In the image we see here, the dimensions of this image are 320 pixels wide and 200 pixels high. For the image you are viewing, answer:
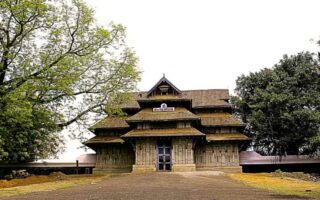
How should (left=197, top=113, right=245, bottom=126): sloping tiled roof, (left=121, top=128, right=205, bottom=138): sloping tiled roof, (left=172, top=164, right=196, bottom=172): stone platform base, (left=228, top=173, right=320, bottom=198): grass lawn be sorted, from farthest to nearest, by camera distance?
(left=197, top=113, right=245, bottom=126): sloping tiled roof → (left=172, top=164, right=196, bottom=172): stone platform base → (left=121, top=128, right=205, bottom=138): sloping tiled roof → (left=228, top=173, right=320, bottom=198): grass lawn

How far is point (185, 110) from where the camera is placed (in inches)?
1511

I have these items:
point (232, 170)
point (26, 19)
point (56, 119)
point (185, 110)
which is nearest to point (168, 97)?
point (185, 110)

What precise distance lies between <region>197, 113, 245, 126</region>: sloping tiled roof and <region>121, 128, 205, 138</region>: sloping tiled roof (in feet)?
13.5

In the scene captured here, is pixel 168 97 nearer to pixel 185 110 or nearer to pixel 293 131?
pixel 185 110

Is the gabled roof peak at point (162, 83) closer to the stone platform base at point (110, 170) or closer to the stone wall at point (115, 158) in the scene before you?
the stone wall at point (115, 158)

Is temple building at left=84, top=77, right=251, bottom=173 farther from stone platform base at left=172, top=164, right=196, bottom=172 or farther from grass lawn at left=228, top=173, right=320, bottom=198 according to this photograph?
grass lawn at left=228, top=173, right=320, bottom=198

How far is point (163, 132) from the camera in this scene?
120ft

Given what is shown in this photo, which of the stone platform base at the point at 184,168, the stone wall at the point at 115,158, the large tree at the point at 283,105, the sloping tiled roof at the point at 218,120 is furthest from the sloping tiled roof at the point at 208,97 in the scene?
the stone wall at the point at 115,158

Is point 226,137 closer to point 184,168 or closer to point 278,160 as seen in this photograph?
point 184,168

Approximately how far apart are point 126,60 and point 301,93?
67.6ft

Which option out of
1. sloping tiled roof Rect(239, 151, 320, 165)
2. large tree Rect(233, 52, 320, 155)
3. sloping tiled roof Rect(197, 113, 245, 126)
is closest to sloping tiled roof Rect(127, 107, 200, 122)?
sloping tiled roof Rect(197, 113, 245, 126)

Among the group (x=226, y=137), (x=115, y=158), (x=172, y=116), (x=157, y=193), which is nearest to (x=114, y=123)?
(x=115, y=158)

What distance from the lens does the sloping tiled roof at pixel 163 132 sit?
117ft

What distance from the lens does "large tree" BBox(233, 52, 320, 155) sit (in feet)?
139
